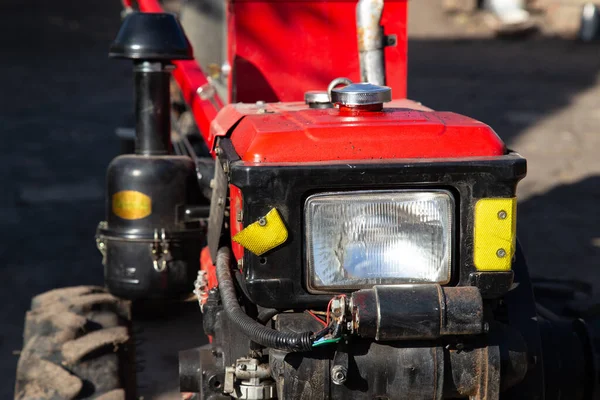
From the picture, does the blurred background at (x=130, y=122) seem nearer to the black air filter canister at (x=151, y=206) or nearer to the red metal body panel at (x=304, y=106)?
the black air filter canister at (x=151, y=206)

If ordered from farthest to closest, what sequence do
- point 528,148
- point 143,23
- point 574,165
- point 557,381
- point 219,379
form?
1. point 528,148
2. point 574,165
3. point 143,23
4. point 557,381
5. point 219,379

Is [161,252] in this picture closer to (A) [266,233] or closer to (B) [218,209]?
(B) [218,209]

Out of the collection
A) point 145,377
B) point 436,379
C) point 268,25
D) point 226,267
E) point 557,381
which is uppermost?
point 268,25

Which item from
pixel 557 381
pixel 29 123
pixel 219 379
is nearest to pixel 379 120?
pixel 219 379

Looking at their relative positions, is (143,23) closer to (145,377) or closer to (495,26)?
(145,377)

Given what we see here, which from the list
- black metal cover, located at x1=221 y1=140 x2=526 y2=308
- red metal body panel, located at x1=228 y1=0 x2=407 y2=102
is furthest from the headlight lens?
red metal body panel, located at x1=228 y1=0 x2=407 y2=102

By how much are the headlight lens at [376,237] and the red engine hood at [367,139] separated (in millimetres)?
103

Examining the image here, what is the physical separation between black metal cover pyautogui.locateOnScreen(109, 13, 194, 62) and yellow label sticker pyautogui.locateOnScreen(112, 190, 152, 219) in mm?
507

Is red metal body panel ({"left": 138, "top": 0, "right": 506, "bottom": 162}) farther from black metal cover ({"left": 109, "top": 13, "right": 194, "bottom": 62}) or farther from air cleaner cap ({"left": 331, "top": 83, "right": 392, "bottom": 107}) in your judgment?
black metal cover ({"left": 109, "top": 13, "right": 194, "bottom": 62})

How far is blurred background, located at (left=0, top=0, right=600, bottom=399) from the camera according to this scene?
5.17 meters

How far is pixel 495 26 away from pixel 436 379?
12795 millimetres

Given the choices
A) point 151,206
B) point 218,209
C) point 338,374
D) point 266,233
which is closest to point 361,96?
point 266,233

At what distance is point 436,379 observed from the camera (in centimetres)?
237

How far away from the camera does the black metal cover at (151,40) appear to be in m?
3.50
